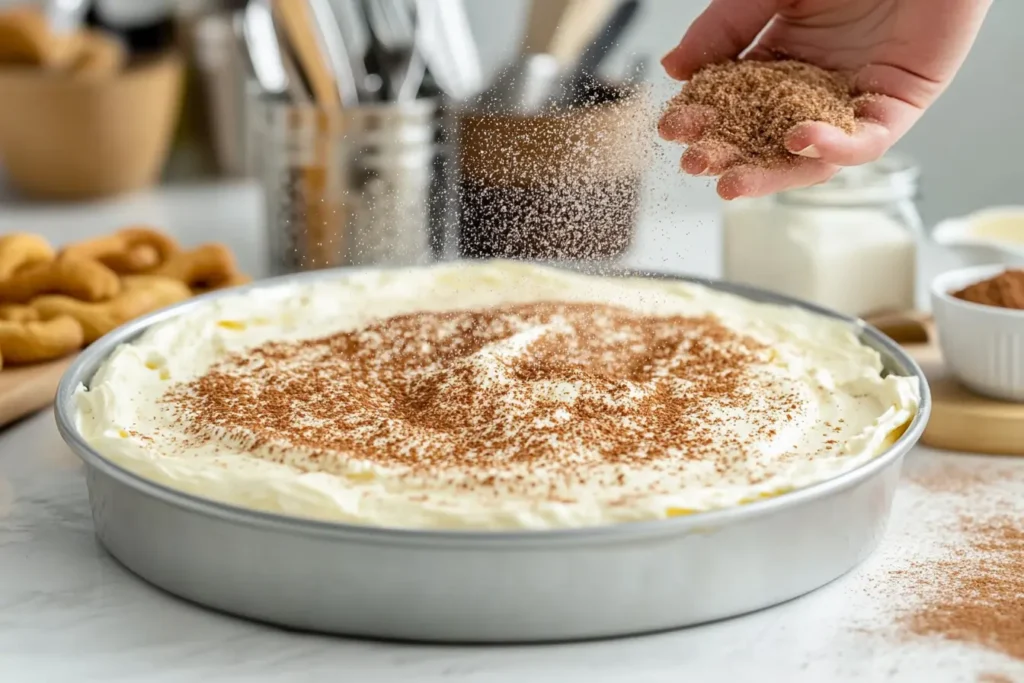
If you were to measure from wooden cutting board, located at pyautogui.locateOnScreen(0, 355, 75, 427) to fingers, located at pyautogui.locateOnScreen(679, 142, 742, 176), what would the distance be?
92cm

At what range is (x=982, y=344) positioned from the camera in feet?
5.65

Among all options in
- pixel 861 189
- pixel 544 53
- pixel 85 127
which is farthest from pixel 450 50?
pixel 861 189

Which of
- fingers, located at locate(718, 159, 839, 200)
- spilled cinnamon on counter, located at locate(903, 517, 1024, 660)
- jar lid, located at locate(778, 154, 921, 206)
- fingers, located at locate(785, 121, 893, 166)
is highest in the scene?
fingers, located at locate(785, 121, 893, 166)

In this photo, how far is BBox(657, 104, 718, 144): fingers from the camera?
1669mm

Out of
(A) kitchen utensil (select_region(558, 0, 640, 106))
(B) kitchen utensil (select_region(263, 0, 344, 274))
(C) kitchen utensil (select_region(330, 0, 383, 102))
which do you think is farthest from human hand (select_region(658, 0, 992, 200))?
(C) kitchen utensil (select_region(330, 0, 383, 102))

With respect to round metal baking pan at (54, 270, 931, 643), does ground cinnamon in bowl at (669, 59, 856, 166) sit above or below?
above

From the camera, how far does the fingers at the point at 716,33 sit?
1.85 metres

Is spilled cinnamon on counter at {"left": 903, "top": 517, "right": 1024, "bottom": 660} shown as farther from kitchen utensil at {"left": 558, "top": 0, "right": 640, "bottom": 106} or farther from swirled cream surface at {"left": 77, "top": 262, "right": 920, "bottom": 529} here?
kitchen utensil at {"left": 558, "top": 0, "right": 640, "bottom": 106}

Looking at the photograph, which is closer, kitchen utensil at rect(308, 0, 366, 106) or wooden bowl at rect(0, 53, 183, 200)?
kitchen utensil at rect(308, 0, 366, 106)

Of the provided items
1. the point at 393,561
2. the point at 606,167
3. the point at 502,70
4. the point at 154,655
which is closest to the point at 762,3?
the point at 606,167

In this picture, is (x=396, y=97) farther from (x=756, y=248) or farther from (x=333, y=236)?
(x=756, y=248)

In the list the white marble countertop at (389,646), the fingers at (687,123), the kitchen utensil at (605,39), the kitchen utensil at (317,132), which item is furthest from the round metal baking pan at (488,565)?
the kitchen utensil at (605,39)

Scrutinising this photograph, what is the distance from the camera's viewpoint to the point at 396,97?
102 inches

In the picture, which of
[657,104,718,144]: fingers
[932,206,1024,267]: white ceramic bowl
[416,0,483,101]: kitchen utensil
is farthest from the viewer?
[416,0,483,101]: kitchen utensil
